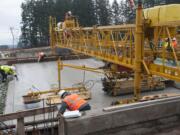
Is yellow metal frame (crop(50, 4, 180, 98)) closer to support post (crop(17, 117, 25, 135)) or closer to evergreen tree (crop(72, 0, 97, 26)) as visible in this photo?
support post (crop(17, 117, 25, 135))

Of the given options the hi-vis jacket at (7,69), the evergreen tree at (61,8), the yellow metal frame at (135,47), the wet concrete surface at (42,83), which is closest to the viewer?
the yellow metal frame at (135,47)

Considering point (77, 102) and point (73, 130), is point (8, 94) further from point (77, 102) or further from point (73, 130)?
point (73, 130)

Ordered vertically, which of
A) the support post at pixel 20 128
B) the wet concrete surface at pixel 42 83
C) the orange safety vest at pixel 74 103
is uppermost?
the orange safety vest at pixel 74 103

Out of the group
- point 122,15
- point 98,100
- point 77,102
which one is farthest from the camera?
point 122,15

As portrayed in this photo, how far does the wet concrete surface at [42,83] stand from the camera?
43.3 ft

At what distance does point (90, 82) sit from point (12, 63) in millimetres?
12216

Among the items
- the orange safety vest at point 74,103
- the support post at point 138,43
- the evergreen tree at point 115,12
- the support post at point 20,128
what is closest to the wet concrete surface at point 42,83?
the support post at point 138,43

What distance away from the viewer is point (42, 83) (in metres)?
18.1

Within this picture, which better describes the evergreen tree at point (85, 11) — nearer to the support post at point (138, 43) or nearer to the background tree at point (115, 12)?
the background tree at point (115, 12)

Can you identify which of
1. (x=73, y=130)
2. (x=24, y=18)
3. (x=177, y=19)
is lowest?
(x=73, y=130)

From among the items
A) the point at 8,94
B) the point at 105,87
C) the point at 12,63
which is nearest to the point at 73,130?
the point at 105,87

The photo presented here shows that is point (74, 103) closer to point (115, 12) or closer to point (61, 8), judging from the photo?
point (61, 8)

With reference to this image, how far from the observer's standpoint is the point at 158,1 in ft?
191


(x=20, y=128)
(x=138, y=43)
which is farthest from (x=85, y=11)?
(x=20, y=128)
